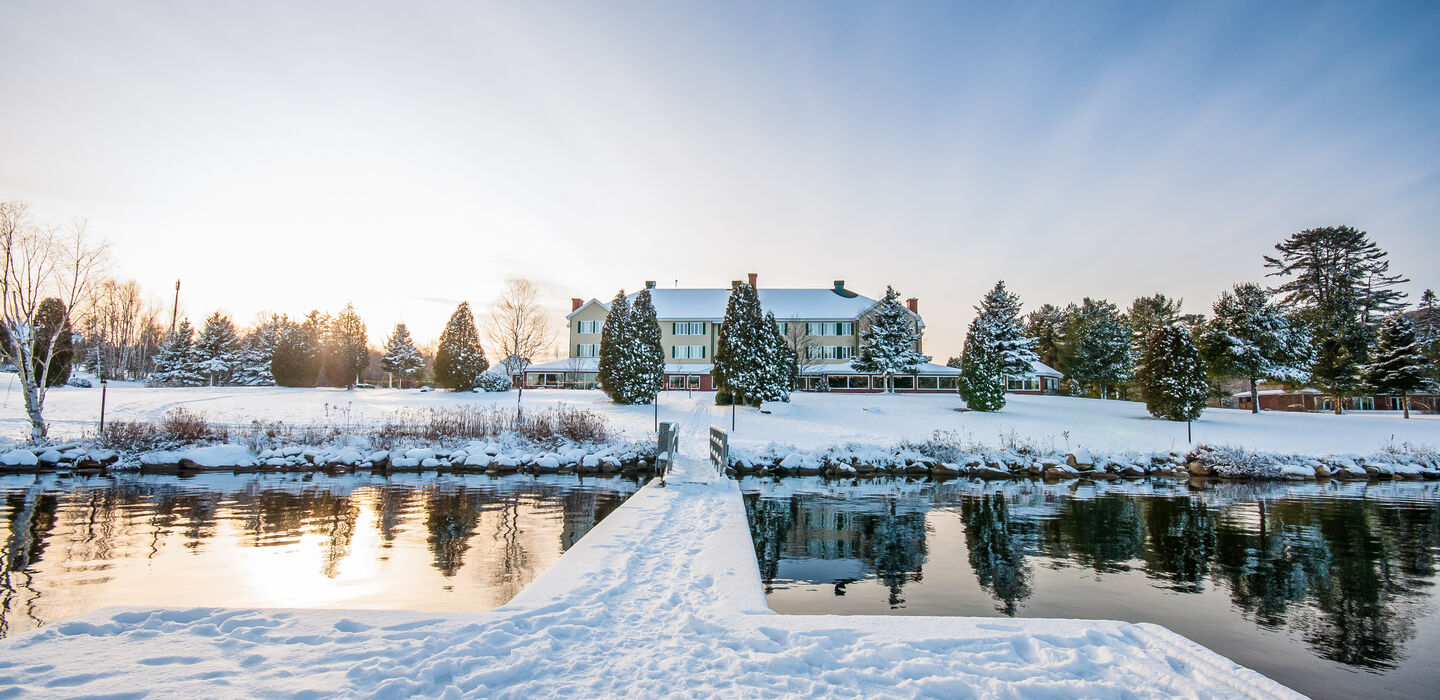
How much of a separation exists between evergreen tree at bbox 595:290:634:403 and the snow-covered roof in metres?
16.5

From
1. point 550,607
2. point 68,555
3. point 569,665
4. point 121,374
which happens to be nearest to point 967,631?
point 569,665

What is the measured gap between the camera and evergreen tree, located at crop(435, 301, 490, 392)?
131ft

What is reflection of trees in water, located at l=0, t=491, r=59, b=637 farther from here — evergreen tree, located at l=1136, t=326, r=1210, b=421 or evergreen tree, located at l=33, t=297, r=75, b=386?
evergreen tree, located at l=1136, t=326, r=1210, b=421

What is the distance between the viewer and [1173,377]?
31.6m

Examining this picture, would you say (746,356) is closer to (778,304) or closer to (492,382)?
(492,382)

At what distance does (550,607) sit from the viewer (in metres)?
5.73

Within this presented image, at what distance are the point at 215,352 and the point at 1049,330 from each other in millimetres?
71201

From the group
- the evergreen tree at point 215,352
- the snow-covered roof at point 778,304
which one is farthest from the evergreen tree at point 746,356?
the evergreen tree at point 215,352

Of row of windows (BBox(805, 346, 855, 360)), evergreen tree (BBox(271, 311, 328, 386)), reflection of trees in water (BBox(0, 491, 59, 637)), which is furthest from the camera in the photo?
row of windows (BBox(805, 346, 855, 360))

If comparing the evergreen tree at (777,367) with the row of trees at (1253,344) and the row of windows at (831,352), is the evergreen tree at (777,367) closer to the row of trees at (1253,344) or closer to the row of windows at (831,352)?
the row of trees at (1253,344)

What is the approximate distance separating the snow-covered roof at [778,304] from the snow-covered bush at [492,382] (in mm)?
15073

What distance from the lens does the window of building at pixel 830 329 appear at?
54.3 m

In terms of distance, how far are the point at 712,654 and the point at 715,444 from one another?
42.9ft

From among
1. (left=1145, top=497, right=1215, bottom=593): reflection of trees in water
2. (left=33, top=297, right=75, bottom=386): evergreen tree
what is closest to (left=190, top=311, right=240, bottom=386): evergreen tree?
(left=33, top=297, right=75, bottom=386): evergreen tree
